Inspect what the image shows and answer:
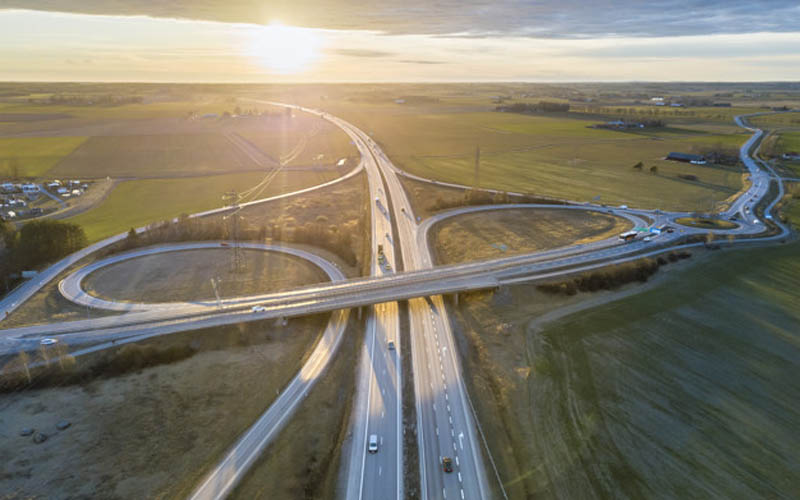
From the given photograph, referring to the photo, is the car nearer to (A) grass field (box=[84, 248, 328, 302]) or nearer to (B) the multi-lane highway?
(B) the multi-lane highway

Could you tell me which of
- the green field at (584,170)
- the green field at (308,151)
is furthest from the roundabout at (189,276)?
the green field at (308,151)

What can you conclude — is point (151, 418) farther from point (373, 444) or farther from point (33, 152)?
point (33, 152)

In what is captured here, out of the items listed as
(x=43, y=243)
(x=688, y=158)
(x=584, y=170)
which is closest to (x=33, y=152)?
(x=43, y=243)

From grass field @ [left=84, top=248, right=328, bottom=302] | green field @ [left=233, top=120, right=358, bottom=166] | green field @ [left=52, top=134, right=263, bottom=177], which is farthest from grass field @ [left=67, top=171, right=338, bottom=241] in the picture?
grass field @ [left=84, top=248, right=328, bottom=302]

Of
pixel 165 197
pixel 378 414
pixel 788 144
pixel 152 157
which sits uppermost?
pixel 788 144

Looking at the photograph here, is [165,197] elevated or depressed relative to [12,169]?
depressed

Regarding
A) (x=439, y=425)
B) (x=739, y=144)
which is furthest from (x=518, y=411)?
(x=739, y=144)
